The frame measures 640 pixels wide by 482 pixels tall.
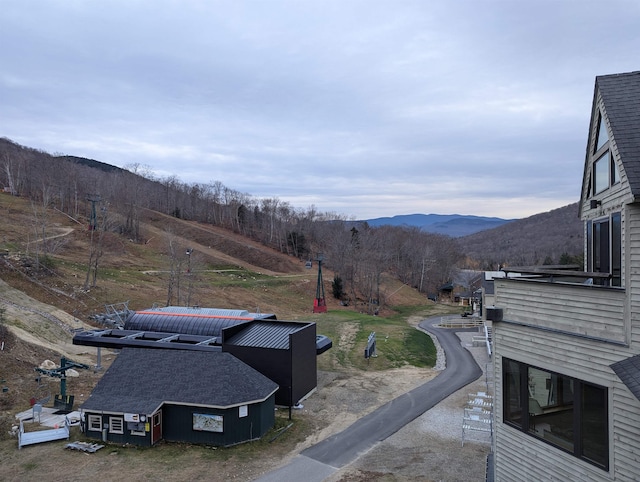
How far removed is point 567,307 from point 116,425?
1759 centimetres

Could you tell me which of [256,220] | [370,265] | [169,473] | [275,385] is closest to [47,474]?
[169,473]

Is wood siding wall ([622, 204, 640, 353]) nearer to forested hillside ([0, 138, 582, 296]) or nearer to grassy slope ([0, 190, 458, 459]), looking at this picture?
grassy slope ([0, 190, 458, 459])

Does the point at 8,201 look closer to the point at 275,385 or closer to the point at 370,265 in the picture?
the point at 370,265

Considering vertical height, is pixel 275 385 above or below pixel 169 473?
above

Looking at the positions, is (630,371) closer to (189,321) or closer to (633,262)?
(633,262)

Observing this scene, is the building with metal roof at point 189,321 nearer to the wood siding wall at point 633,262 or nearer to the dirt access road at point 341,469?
the dirt access road at point 341,469

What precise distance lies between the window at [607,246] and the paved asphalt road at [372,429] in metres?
11.3

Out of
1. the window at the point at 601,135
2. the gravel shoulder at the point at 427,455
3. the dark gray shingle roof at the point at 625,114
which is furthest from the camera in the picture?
the gravel shoulder at the point at 427,455

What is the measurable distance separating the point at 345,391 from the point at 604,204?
1920 centimetres

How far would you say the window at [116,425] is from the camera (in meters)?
18.9

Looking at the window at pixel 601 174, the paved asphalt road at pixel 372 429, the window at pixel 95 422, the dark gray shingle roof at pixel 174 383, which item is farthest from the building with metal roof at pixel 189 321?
the window at pixel 601 174

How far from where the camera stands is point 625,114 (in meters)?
9.64

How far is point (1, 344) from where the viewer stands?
88.9ft

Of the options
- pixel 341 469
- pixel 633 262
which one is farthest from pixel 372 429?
pixel 633 262
